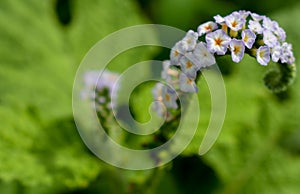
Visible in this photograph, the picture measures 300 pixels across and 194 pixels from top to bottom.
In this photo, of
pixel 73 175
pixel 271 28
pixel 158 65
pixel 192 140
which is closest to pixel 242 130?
pixel 192 140

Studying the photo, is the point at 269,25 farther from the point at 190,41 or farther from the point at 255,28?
the point at 190,41

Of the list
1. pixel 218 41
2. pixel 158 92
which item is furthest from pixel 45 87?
pixel 218 41

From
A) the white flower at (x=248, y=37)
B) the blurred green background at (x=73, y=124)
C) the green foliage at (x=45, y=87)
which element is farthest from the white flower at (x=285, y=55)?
the green foliage at (x=45, y=87)

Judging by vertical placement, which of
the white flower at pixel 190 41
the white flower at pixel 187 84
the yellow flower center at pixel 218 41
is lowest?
the white flower at pixel 187 84

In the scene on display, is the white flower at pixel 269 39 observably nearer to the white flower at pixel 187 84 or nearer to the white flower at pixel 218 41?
the white flower at pixel 218 41

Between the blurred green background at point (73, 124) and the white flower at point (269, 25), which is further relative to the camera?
the blurred green background at point (73, 124)

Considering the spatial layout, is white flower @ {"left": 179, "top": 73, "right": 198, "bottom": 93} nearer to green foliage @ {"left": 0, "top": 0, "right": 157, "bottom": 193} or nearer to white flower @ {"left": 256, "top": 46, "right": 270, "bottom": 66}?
white flower @ {"left": 256, "top": 46, "right": 270, "bottom": 66}

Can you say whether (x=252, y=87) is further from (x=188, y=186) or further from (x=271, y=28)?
(x=271, y=28)

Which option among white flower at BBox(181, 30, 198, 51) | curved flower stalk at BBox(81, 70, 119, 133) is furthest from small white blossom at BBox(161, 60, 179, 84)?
→ curved flower stalk at BBox(81, 70, 119, 133)
